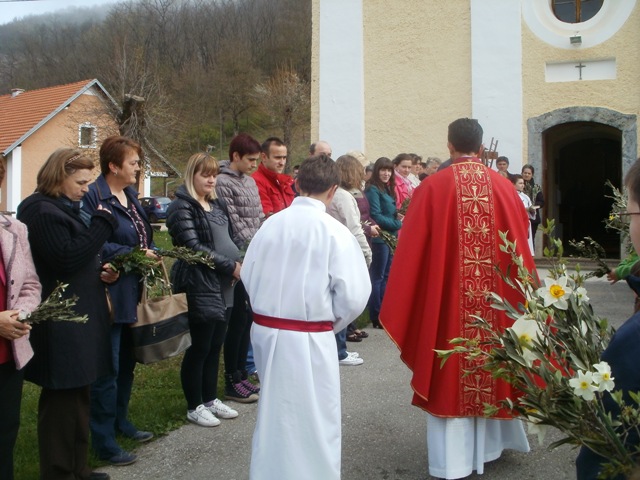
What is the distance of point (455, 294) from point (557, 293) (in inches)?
78.8

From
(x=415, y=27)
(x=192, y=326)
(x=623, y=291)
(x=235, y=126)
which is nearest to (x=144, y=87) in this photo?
(x=235, y=126)

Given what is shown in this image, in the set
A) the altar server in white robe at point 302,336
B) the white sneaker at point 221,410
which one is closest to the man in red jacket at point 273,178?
the white sneaker at point 221,410

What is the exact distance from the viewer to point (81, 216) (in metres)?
3.87

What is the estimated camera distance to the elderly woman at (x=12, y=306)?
320cm

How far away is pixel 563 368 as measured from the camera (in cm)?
193

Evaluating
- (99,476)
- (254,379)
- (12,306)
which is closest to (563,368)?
(12,306)

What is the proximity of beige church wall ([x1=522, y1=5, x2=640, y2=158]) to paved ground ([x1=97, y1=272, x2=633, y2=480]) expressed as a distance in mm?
8601

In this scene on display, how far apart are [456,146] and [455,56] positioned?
950 cm

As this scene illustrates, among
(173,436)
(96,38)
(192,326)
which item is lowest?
(173,436)

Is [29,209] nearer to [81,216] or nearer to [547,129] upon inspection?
[81,216]

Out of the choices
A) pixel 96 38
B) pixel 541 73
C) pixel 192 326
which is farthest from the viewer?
pixel 96 38

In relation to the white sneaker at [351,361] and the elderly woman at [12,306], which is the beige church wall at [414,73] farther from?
the elderly woman at [12,306]

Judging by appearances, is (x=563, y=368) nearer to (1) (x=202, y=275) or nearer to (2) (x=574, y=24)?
(1) (x=202, y=275)

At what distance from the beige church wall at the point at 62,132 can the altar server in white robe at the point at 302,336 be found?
3149cm
